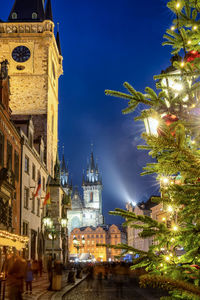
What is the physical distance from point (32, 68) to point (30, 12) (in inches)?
374

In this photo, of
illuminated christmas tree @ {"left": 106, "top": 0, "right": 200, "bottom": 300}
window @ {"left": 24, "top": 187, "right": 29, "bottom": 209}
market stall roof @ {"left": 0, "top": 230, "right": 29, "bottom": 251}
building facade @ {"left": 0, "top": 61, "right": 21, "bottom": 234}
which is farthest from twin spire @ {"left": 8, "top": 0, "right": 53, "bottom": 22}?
illuminated christmas tree @ {"left": 106, "top": 0, "right": 200, "bottom": 300}

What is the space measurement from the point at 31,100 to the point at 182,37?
43.4m

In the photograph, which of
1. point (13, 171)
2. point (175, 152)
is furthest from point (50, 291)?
point (175, 152)

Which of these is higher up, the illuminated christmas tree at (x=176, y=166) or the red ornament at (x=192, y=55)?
the red ornament at (x=192, y=55)

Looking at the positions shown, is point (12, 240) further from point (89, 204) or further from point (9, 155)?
point (89, 204)

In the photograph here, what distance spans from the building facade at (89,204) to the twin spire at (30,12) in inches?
4115

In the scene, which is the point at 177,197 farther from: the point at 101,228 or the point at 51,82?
the point at 101,228

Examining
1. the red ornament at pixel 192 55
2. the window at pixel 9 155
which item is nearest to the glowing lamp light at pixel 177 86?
the red ornament at pixel 192 55

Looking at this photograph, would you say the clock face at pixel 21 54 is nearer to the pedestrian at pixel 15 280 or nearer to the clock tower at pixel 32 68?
the clock tower at pixel 32 68

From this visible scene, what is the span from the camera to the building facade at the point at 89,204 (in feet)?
483

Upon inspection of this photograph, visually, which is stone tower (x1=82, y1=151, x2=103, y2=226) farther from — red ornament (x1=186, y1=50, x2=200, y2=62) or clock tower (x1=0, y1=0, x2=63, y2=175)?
red ornament (x1=186, y1=50, x2=200, y2=62)

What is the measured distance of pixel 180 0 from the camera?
4477mm

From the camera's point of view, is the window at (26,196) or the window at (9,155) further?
the window at (26,196)

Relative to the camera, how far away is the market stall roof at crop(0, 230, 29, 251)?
21.2 meters
